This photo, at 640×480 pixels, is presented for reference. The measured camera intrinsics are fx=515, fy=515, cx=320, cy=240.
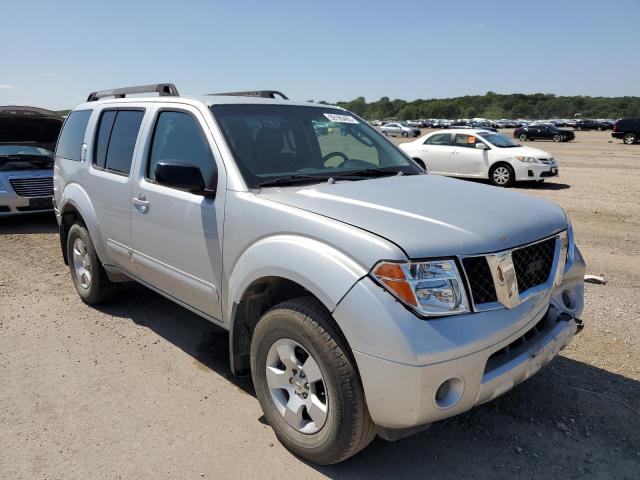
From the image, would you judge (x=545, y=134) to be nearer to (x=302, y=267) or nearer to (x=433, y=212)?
(x=433, y=212)

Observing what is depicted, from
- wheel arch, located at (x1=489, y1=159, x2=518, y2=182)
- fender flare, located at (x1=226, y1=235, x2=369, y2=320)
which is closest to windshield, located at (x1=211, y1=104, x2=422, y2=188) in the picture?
fender flare, located at (x1=226, y1=235, x2=369, y2=320)

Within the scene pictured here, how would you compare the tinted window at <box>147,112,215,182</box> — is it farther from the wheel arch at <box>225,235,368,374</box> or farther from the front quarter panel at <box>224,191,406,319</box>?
the wheel arch at <box>225,235,368,374</box>

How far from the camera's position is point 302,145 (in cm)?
369

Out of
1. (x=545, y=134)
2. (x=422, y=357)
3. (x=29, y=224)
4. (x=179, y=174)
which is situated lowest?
(x=545, y=134)

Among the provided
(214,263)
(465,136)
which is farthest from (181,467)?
(465,136)

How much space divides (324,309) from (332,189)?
0.80 metres

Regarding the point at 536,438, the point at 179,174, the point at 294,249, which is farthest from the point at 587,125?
the point at 294,249

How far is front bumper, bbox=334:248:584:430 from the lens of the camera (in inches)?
84.2

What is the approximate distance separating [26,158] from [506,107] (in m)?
153

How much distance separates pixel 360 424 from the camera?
241cm

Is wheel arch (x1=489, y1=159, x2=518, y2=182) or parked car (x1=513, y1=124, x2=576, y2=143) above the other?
wheel arch (x1=489, y1=159, x2=518, y2=182)

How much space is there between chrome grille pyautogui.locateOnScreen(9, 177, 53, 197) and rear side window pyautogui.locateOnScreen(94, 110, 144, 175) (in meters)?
5.23

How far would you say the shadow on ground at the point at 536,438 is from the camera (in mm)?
2672

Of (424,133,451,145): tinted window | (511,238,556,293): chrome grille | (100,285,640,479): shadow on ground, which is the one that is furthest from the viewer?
(424,133,451,145): tinted window
